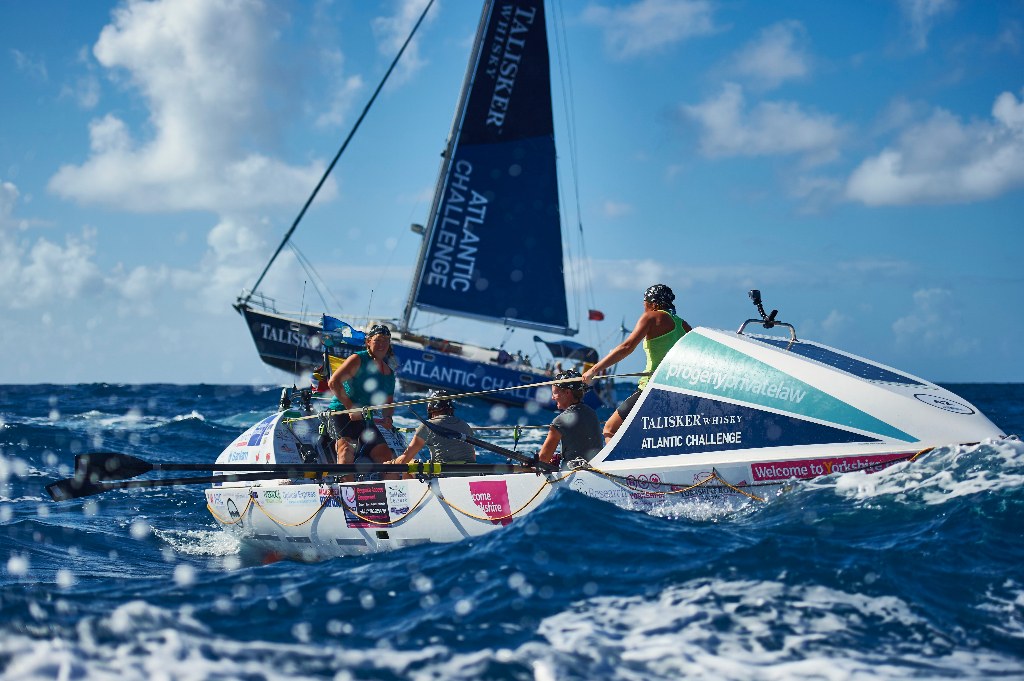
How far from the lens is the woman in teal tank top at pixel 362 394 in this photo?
23.9 ft

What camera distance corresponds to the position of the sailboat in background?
941 inches

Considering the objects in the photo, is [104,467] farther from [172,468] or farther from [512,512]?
[512,512]

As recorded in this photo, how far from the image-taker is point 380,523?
243 inches

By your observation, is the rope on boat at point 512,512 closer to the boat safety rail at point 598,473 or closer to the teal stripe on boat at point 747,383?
the boat safety rail at point 598,473

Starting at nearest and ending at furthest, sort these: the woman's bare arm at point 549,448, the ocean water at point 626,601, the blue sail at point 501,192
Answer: the ocean water at point 626,601, the woman's bare arm at point 549,448, the blue sail at point 501,192

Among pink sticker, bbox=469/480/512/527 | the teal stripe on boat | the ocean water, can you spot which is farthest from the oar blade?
the teal stripe on boat

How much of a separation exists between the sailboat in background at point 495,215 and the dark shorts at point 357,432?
56.9ft

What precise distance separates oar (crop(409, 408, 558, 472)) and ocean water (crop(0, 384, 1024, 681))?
345 millimetres

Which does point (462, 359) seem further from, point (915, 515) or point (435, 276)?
point (915, 515)

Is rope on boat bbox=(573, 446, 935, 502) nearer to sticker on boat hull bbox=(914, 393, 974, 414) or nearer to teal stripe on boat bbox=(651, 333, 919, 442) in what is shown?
teal stripe on boat bbox=(651, 333, 919, 442)

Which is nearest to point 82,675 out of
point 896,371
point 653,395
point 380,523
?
point 380,523

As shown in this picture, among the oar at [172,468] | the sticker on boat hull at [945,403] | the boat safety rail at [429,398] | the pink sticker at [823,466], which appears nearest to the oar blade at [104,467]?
the oar at [172,468]

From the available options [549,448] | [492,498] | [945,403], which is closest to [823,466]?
[945,403]

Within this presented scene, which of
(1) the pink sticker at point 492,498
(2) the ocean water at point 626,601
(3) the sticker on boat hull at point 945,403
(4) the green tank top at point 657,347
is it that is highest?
(4) the green tank top at point 657,347
